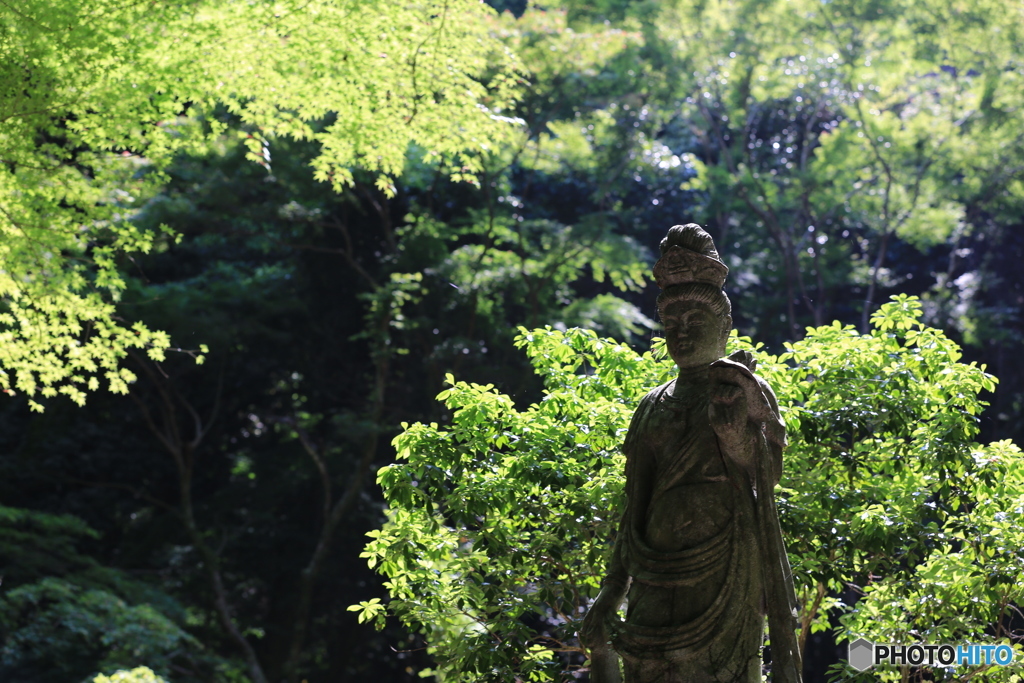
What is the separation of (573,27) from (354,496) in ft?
26.4

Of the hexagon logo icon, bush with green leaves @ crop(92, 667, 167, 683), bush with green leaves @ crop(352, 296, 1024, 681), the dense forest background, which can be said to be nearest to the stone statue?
bush with green leaves @ crop(352, 296, 1024, 681)

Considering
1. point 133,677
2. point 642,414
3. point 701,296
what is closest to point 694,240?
point 701,296

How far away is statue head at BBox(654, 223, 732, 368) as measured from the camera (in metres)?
3.37

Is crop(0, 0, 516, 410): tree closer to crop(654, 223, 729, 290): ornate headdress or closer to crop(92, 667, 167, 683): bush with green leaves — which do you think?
crop(92, 667, 167, 683): bush with green leaves

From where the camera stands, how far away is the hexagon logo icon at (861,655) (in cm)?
579

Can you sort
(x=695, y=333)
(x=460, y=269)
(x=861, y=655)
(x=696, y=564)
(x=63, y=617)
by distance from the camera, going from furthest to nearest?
(x=460, y=269)
(x=63, y=617)
(x=861, y=655)
(x=695, y=333)
(x=696, y=564)

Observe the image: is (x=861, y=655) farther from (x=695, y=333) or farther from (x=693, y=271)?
(x=693, y=271)

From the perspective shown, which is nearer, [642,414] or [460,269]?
[642,414]

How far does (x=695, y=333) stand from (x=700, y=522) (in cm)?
67

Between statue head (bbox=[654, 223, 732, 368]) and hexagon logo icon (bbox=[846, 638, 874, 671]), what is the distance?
3.36 m

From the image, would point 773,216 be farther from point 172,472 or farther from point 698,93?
point 172,472

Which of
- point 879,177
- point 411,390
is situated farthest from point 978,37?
point 411,390

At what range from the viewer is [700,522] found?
3186 millimetres

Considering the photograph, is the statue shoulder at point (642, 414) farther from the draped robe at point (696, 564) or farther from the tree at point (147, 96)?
the tree at point (147, 96)
